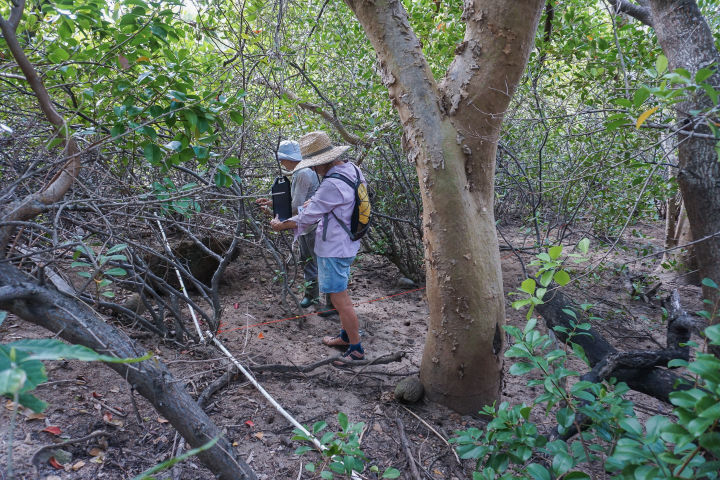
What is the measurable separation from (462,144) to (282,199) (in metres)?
1.81

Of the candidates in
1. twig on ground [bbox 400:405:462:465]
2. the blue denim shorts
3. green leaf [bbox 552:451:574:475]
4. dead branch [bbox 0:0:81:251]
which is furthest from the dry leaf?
green leaf [bbox 552:451:574:475]

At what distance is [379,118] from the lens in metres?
5.36

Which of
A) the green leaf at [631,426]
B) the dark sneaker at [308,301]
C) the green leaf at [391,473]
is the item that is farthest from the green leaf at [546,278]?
the dark sneaker at [308,301]

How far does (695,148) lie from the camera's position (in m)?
3.25

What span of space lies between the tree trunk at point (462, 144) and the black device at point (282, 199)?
4.76 ft

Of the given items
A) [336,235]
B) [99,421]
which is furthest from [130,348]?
[336,235]

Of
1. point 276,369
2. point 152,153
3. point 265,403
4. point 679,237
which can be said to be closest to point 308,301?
point 276,369

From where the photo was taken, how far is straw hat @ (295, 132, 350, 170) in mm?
3992

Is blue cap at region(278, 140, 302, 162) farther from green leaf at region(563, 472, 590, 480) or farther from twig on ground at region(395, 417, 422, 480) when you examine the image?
green leaf at region(563, 472, 590, 480)

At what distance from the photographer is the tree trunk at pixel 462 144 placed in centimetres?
283

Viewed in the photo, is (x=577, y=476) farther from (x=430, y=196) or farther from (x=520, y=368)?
(x=430, y=196)

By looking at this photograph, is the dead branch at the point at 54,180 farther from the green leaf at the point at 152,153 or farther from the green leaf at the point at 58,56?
the green leaf at the point at 58,56

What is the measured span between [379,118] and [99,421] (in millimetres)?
4055

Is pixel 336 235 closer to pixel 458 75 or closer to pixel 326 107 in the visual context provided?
pixel 458 75
